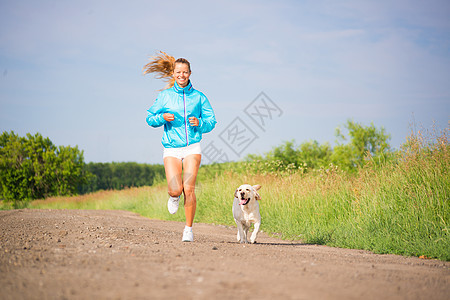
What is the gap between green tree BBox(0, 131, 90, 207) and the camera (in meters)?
25.1

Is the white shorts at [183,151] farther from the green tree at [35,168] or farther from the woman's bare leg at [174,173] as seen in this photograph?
the green tree at [35,168]

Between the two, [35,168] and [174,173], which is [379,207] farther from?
[35,168]

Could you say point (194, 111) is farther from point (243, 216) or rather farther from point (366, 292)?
point (366, 292)

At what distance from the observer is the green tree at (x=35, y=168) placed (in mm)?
25111

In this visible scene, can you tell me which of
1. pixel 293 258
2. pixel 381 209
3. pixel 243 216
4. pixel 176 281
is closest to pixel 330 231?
pixel 381 209

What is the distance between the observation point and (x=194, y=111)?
6.12 meters

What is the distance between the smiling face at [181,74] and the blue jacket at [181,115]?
7 centimetres

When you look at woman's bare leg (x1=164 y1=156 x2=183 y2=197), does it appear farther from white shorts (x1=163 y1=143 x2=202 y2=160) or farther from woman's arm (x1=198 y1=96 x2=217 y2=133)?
Result: woman's arm (x1=198 y1=96 x2=217 y2=133)

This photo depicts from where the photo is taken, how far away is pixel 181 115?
19.8 feet

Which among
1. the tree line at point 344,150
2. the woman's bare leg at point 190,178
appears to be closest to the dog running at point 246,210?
the woman's bare leg at point 190,178

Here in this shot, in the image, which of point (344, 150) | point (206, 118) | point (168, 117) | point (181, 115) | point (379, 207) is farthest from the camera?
point (344, 150)

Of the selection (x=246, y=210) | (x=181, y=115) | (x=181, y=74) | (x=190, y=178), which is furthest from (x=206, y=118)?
(x=246, y=210)

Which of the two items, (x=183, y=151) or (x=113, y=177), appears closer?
(x=183, y=151)

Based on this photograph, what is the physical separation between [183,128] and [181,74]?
2.87 feet
